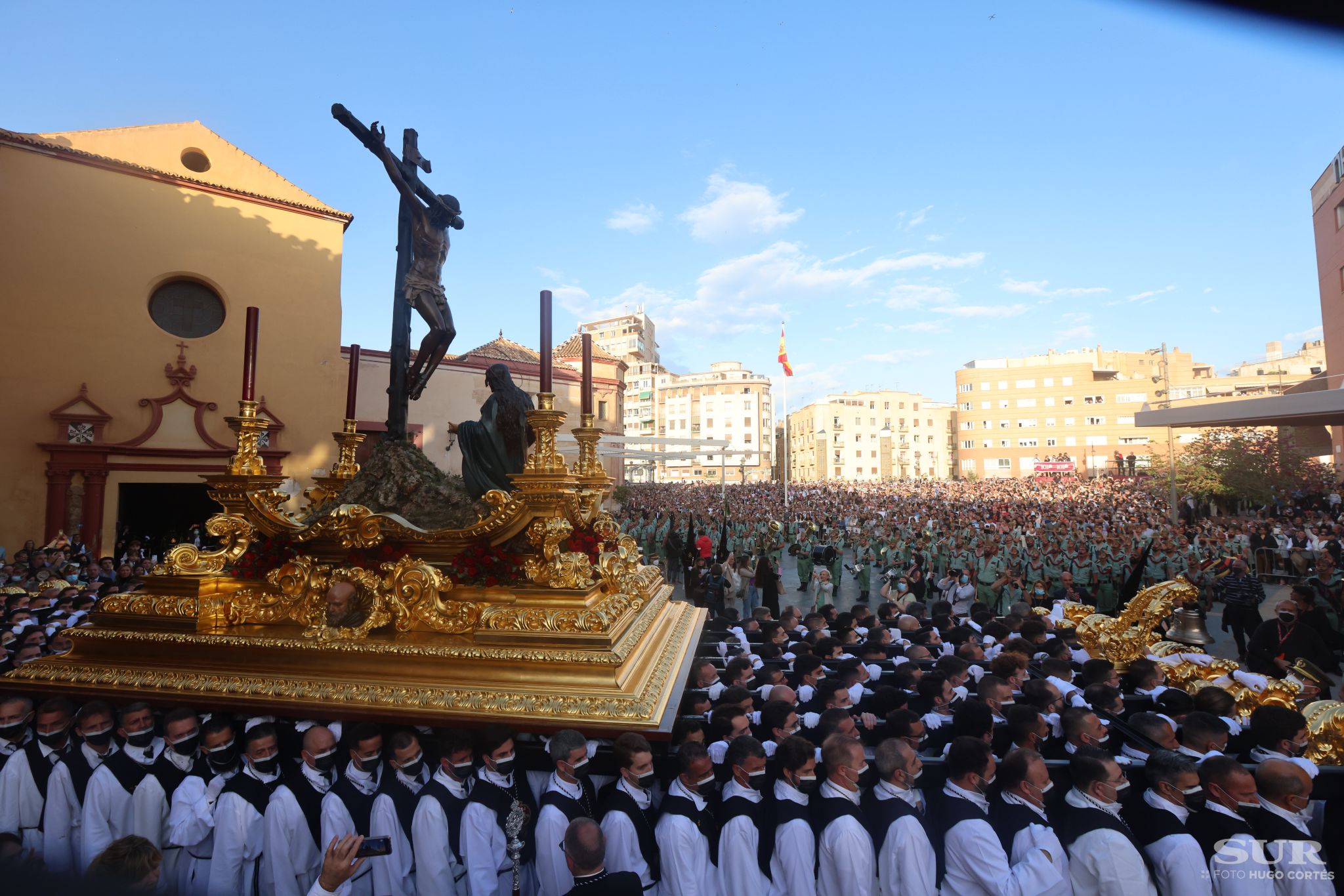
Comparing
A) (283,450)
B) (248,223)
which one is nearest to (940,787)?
(283,450)

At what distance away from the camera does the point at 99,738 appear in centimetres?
351

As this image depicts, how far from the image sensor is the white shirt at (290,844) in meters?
3.26

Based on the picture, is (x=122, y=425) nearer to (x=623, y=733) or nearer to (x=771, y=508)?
(x=623, y=733)

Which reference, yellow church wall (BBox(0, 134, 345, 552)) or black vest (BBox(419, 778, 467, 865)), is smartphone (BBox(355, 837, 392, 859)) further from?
yellow church wall (BBox(0, 134, 345, 552))

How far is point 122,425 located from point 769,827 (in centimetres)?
1820

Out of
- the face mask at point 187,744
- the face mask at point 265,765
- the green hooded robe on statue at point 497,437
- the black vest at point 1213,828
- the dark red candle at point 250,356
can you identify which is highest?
the dark red candle at point 250,356

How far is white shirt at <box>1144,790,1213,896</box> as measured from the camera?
9.96 feet

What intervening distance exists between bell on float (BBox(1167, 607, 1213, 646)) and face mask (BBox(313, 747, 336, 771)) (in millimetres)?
10821

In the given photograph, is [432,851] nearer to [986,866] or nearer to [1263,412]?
[986,866]

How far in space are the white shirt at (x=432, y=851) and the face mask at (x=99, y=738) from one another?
186 centimetres

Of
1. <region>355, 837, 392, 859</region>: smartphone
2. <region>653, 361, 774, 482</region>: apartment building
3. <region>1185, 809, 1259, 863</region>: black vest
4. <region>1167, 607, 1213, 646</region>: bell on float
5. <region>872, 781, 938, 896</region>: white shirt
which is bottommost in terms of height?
<region>1167, 607, 1213, 646</region>: bell on float

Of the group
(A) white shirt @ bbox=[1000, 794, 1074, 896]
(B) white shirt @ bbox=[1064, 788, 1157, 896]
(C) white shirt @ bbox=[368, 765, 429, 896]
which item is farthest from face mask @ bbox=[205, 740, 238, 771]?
(B) white shirt @ bbox=[1064, 788, 1157, 896]

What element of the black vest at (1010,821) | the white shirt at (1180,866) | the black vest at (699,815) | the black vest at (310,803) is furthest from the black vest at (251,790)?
the white shirt at (1180,866)

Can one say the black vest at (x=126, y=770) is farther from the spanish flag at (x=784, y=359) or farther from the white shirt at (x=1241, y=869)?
the spanish flag at (x=784, y=359)
